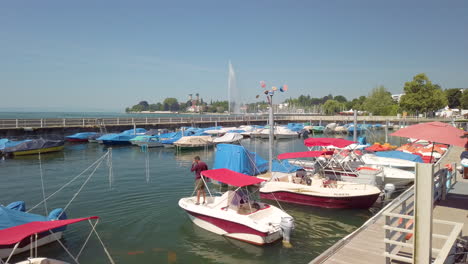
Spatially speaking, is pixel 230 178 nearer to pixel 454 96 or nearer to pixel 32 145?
pixel 32 145

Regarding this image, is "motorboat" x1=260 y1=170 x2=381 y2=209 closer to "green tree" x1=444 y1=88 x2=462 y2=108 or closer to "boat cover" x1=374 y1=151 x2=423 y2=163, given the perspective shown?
"boat cover" x1=374 y1=151 x2=423 y2=163

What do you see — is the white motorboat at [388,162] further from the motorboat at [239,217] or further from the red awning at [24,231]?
the red awning at [24,231]

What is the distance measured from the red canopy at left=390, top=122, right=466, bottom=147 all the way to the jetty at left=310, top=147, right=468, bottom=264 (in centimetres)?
164

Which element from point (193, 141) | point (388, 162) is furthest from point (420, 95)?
point (388, 162)

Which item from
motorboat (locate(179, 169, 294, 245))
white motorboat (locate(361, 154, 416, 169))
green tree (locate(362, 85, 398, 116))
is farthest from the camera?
green tree (locate(362, 85, 398, 116))

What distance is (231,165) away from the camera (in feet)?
68.0

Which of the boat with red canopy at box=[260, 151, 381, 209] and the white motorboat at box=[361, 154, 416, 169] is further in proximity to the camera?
the white motorboat at box=[361, 154, 416, 169]

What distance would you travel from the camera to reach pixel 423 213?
5.12 meters

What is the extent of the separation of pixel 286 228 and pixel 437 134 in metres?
5.83

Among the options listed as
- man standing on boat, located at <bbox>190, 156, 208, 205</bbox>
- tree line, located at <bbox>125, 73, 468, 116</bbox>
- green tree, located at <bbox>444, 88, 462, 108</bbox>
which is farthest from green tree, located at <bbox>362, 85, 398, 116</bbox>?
man standing on boat, located at <bbox>190, 156, 208, 205</bbox>

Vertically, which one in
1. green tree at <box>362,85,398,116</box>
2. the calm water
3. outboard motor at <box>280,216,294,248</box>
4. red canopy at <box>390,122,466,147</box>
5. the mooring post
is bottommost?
the calm water

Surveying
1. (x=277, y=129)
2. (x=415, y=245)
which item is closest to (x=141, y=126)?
(x=277, y=129)

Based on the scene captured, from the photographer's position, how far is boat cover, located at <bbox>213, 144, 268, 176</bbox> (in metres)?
20.6

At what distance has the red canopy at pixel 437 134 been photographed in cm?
905
